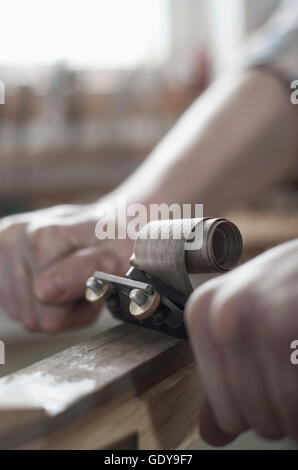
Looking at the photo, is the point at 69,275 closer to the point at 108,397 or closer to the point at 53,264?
the point at 53,264

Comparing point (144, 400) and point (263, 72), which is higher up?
point (263, 72)

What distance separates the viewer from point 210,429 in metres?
0.28

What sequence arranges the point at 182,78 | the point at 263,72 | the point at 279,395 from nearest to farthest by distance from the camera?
the point at 279,395, the point at 263,72, the point at 182,78

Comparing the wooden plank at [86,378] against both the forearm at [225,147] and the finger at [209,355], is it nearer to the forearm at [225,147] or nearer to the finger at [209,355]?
the finger at [209,355]

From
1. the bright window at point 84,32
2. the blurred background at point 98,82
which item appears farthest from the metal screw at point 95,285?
the bright window at point 84,32

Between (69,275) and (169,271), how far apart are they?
0.18m

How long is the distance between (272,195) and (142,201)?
130cm

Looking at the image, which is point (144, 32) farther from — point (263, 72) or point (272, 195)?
point (263, 72)

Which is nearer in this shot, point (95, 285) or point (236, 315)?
point (236, 315)

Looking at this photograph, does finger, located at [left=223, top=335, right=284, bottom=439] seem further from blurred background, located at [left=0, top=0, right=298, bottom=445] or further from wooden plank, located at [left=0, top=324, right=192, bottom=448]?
blurred background, located at [left=0, top=0, right=298, bottom=445]

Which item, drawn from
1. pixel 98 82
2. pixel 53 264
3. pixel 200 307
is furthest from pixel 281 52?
pixel 98 82

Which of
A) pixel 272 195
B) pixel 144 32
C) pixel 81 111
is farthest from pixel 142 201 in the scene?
pixel 144 32

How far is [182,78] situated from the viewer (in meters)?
2.11

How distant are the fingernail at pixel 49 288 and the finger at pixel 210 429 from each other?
0.24 metres
